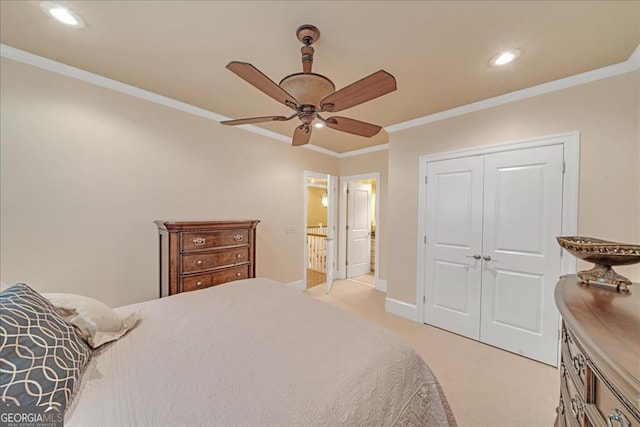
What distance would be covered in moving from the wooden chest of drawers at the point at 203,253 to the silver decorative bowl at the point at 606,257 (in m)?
2.73

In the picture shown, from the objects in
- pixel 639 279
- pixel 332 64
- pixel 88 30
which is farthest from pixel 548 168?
pixel 88 30

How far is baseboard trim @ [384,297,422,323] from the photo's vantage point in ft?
10.4

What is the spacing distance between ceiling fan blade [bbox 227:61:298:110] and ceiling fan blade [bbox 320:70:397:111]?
0.23 m

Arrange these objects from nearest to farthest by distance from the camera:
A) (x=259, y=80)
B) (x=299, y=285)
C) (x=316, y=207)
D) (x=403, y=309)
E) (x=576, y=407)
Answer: (x=576, y=407) < (x=259, y=80) < (x=403, y=309) < (x=299, y=285) < (x=316, y=207)

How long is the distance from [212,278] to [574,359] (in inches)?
107

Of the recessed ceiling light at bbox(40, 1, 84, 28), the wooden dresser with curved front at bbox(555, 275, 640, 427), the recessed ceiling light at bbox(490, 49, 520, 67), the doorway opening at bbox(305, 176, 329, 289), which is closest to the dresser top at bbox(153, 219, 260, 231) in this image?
the recessed ceiling light at bbox(40, 1, 84, 28)

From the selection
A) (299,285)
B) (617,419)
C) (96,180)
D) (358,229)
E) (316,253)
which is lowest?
(299,285)

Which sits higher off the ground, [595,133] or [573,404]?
[595,133]

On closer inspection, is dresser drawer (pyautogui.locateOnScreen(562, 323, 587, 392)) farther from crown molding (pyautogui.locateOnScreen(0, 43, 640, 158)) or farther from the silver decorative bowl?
crown molding (pyautogui.locateOnScreen(0, 43, 640, 158))

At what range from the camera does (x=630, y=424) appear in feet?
1.90

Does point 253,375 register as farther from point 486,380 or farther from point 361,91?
point 486,380

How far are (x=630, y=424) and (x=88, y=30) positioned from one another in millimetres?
3131

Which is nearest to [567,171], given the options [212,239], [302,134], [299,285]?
[302,134]

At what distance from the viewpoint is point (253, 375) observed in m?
0.93
